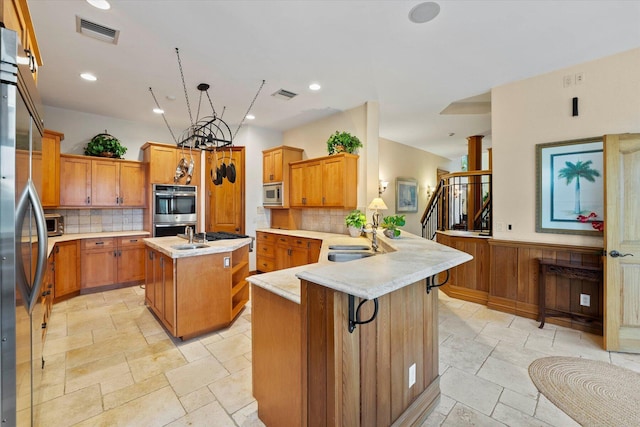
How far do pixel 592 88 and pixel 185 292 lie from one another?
4.74 m

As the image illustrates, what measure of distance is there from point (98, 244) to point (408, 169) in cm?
682

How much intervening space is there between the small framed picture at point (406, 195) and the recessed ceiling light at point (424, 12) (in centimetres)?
485

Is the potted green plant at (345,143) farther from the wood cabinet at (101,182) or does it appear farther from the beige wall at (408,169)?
the wood cabinet at (101,182)

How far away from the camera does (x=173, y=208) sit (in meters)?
5.14

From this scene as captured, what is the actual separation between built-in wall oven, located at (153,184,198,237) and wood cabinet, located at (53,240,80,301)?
1.09m

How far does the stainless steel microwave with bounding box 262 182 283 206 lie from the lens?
5.44m

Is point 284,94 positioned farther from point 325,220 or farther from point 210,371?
point 210,371

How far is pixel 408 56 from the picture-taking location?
10.0ft

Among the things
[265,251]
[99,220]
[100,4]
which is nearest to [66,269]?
[99,220]

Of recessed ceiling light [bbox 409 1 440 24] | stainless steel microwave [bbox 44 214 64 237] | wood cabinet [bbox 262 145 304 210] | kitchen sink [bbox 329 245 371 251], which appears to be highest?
recessed ceiling light [bbox 409 1 440 24]

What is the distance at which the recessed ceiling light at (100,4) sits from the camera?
2.25 m

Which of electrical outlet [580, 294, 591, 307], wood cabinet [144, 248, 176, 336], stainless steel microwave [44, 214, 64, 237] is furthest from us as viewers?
stainless steel microwave [44, 214, 64, 237]

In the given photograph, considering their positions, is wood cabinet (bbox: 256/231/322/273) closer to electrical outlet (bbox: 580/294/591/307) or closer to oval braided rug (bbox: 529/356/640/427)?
oval braided rug (bbox: 529/356/640/427)

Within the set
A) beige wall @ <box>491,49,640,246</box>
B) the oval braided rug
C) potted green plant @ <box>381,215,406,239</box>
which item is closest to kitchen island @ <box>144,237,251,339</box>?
potted green plant @ <box>381,215,406,239</box>
